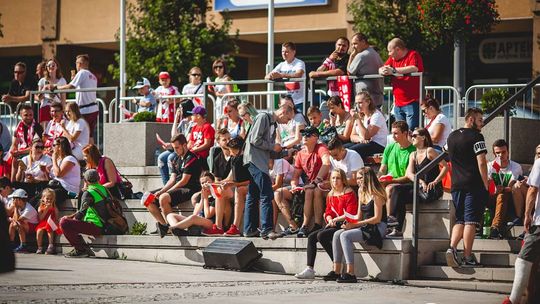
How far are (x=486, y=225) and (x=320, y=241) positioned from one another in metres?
2.32

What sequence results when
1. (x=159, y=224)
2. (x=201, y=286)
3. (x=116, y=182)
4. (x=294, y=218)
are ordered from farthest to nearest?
1. (x=116, y=182)
2. (x=159, y=224)
3. (x=294, y=218)
4. (x=201, y=286)

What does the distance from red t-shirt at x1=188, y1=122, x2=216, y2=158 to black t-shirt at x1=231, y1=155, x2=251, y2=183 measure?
65.4 inches

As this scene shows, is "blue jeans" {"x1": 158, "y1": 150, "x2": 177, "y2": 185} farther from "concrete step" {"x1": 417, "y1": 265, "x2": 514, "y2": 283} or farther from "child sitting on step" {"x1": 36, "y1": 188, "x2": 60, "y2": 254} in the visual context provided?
"concrete step" {"x1": 417, "y1": 265, "x2": 514, "y2": 283}

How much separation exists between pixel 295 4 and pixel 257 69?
5361mm

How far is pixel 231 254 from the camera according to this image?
14.6 metres

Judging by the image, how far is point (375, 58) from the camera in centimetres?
1683

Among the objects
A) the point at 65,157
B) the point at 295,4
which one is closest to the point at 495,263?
the point at 65,157

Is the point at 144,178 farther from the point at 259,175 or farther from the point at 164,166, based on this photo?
the point at 259,175

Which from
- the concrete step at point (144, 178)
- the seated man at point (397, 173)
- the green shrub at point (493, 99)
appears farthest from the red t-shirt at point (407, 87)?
the concrete step at point (144, 178)

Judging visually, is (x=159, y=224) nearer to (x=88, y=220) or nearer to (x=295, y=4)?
(x=88, y=220)

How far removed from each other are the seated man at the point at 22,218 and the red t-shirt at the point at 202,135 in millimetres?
2753

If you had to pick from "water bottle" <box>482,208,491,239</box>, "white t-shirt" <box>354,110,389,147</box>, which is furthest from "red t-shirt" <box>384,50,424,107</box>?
"water bottle" <box>482,208,491,239</box>

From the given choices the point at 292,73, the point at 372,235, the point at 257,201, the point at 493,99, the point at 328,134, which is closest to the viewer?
the point at 372,235

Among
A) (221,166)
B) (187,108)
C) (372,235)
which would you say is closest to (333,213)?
(372,235)
